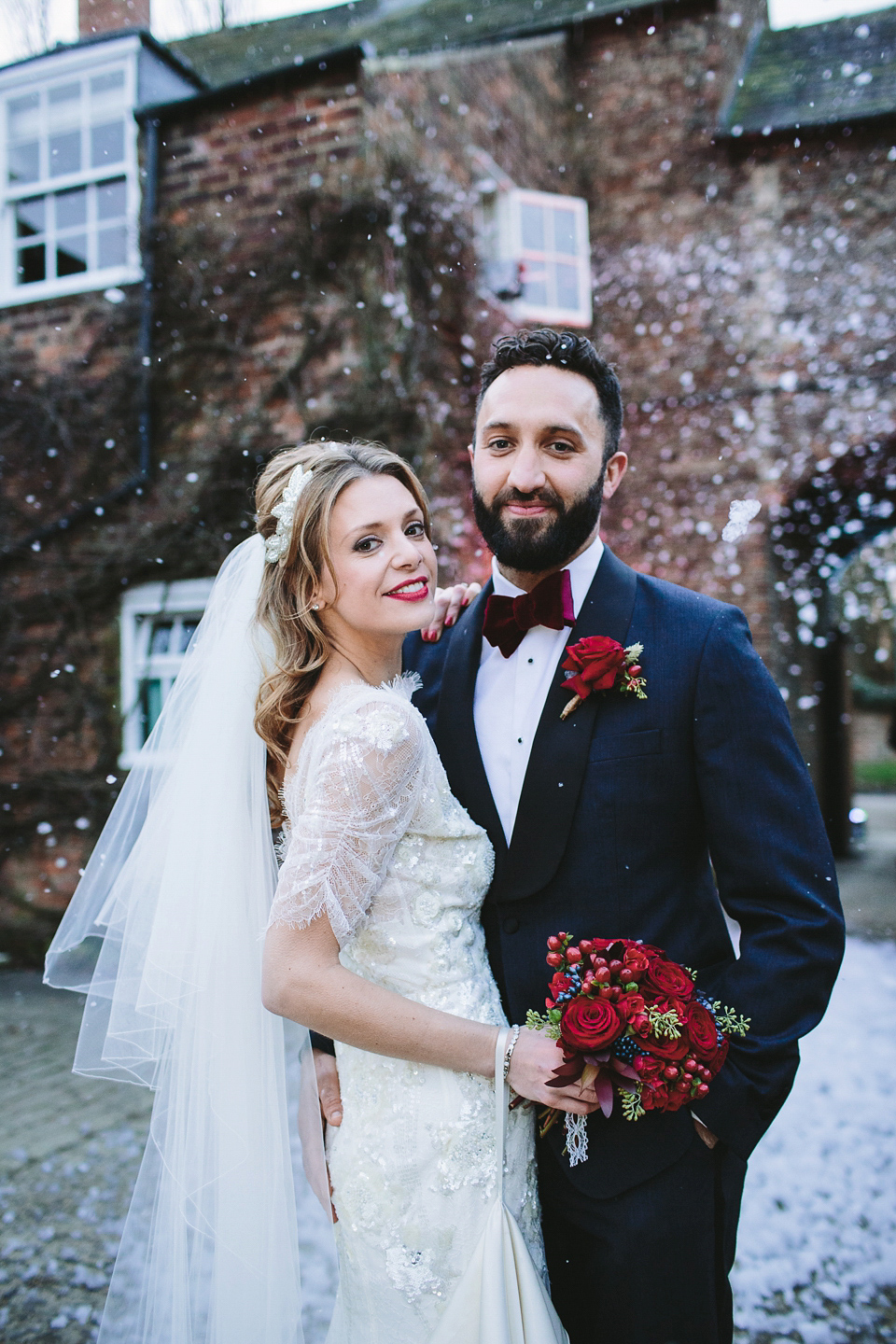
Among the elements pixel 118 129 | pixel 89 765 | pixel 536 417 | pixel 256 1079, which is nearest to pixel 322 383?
pixel 118 129

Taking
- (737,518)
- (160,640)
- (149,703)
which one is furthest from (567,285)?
(737,518)

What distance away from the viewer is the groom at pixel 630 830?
1.76 metres

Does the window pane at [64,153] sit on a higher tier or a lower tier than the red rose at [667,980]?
higher

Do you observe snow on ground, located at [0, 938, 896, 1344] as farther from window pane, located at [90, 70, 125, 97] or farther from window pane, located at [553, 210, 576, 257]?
window pane, located at [553, 210, 576, 257]

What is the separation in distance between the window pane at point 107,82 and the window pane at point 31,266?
4.06 ft

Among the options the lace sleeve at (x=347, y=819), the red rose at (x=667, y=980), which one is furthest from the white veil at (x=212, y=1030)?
the red rose at (x=667, y=980)

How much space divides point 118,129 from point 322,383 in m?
2.74

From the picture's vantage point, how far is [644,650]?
76.7 inches

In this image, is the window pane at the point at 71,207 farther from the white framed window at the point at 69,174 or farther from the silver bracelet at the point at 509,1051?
the silver bracelet at the point at 509,1051

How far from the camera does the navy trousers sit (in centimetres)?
176

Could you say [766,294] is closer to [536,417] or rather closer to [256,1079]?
[536,417]

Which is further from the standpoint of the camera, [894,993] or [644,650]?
[894,993]

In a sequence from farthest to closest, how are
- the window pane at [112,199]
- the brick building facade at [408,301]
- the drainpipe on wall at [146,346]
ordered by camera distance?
the window pane at [112,199]
the drainpipe on wall at [146,346]
the brick building facade at [408,301]

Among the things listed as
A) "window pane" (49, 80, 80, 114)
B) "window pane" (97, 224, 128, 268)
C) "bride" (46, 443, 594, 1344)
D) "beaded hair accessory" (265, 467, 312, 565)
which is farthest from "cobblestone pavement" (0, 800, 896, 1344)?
"window pane" (49, 80, 80, 114)
